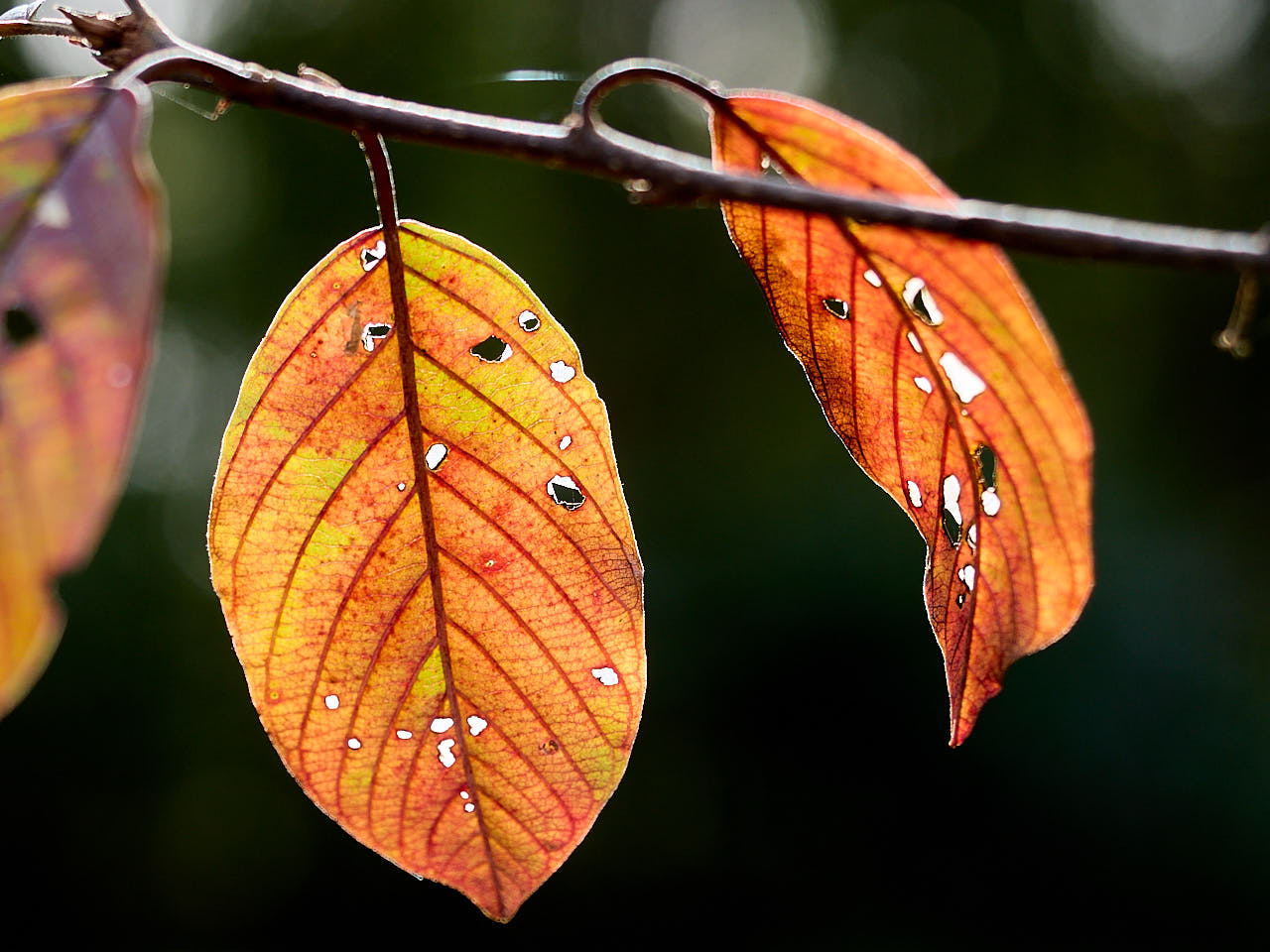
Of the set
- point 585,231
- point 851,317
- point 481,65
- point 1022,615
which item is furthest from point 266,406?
point 481,65

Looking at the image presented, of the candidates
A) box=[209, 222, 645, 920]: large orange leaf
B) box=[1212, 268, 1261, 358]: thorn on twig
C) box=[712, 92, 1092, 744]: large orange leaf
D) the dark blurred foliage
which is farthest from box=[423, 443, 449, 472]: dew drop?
the dark blurred foliage

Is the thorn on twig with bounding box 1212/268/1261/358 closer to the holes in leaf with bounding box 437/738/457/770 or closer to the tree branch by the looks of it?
the tree branch

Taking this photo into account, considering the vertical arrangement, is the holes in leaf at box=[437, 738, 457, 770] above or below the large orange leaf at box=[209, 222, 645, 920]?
below

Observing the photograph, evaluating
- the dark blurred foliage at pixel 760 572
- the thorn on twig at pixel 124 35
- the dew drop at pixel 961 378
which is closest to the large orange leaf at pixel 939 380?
the dew drop at pixel 961 378

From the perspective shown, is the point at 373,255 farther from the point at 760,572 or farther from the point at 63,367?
the point at 760,572

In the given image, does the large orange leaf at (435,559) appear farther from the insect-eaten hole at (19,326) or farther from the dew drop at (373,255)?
the insect-eaten hole at (19,326)

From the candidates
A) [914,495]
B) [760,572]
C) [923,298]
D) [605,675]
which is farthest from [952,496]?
[760,572]

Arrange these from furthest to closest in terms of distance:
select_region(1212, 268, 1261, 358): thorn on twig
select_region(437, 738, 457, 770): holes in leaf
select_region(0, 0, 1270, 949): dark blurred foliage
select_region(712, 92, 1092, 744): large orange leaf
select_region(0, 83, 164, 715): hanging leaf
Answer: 1. select_region(0, 0, 1270, 949): dark blurred foliage
2. select_region(437, 738, 457, 770): holes in leaf
3. select_region(712, 92, 1092, 744): large orange leaf
4. select_region(1212, 268, 1261, 358): thorn on twig
5. select_region(0, 83, 164, 715): hanging leaf
